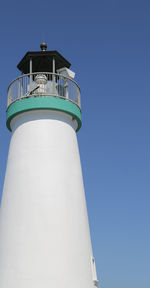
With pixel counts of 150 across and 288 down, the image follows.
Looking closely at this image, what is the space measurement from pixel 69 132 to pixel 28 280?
17.9 feet

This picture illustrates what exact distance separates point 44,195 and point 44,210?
51 centimetres

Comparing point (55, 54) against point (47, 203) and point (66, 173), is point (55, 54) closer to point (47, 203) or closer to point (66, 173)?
point (66, 173)

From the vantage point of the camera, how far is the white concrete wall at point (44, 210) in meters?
11.4

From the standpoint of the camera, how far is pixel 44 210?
1195cm

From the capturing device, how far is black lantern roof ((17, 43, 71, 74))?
14.7 meters

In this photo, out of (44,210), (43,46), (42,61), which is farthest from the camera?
(42,61)

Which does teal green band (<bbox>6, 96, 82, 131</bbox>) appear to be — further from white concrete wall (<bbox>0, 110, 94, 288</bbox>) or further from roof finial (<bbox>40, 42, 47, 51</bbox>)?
roof finial (<bbox>40, 42, 47, 51</bbox>)

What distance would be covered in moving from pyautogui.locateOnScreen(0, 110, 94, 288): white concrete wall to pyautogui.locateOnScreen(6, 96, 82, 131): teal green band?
9.7 inches

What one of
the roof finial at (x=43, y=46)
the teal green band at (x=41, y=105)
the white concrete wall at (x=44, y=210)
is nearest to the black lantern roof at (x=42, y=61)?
the roof finial at (x=43, y=46)

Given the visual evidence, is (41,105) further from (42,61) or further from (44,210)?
(44,210)

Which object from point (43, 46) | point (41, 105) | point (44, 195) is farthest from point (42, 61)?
point (44, 195)

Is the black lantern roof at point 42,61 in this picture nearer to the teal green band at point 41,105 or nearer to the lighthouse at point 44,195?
the lighthouse at point 44,195

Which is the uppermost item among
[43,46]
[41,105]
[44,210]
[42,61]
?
[43,46]

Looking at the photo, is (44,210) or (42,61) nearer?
(44,210)
